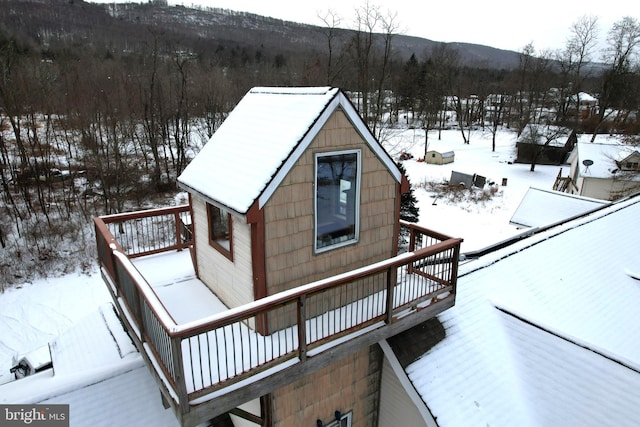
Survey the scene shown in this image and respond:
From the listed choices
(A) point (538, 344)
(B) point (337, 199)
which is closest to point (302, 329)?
(B) point (337, 199)

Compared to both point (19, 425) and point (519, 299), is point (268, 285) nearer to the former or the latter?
point (19, 425)

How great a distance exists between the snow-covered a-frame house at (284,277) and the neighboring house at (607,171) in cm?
2360

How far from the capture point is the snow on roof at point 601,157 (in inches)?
971

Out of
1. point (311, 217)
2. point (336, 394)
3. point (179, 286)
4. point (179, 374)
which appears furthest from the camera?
point (179, 286)

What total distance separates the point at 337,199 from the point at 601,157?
27258mm

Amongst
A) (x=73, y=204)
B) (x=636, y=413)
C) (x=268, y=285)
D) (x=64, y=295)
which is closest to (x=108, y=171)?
(x=73, y=204)

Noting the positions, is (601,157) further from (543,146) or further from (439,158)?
(439,158)

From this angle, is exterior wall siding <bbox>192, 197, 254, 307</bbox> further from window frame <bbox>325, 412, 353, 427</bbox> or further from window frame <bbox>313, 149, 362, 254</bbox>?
window frame <bbox>325, 412, 353, 427</bbox>

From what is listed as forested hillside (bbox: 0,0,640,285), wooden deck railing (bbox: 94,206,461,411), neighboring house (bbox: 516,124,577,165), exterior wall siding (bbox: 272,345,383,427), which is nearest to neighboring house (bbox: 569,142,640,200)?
neighboring house (bbox: 516,124,577,165)

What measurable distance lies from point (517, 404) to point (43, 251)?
1877 centimetres

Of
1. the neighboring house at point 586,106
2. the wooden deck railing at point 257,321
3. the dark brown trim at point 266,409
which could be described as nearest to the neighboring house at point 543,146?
the neighboring house at point 586,106

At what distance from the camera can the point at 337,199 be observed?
18.0 feet

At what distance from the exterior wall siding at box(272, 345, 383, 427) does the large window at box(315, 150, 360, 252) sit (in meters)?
1.99

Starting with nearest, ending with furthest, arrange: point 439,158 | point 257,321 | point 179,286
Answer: point 257,321, point 179,286, point 439,158
